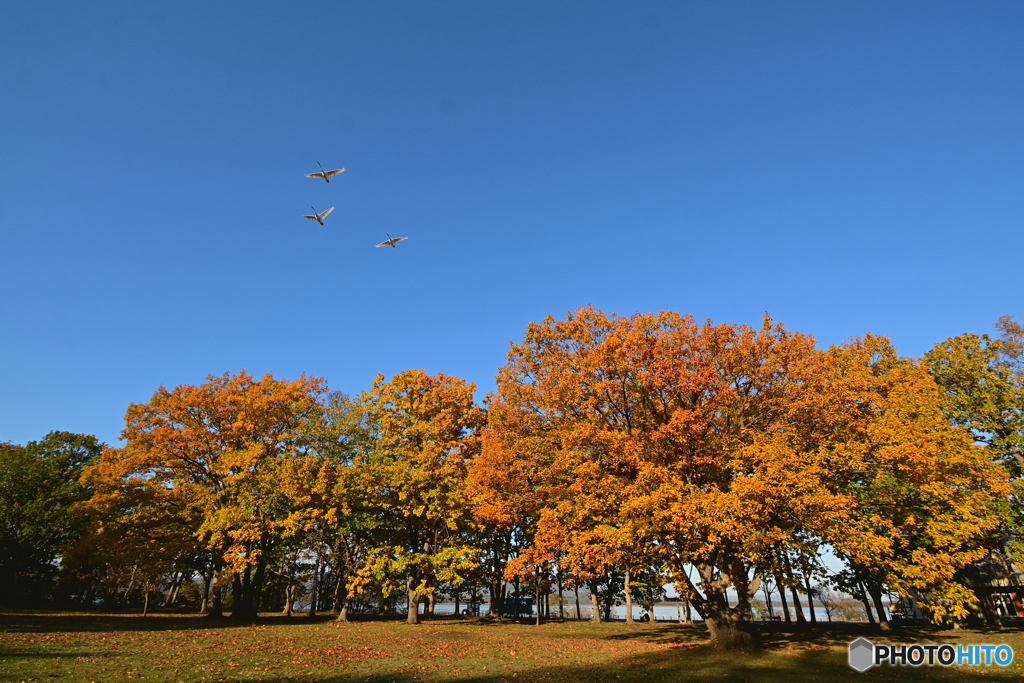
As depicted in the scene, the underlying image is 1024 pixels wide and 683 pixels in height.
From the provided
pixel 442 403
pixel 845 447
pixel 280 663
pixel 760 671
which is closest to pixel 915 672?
pixel 760 671

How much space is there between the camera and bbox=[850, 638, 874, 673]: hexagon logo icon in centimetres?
1614

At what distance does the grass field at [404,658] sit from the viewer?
12.3m

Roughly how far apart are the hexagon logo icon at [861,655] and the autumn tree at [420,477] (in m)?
17.9

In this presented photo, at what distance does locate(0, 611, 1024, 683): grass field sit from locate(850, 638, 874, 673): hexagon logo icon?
319mm

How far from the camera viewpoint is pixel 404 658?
16109 mm

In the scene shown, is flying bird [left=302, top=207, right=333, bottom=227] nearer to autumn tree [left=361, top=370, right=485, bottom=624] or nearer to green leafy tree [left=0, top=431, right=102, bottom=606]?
autumn tree [left=361, top=370, right=485, bottom=624]

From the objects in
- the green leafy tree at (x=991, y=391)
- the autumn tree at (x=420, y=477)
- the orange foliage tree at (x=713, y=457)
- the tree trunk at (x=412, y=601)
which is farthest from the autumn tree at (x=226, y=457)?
the green leafy tree at (x=991, y=391)

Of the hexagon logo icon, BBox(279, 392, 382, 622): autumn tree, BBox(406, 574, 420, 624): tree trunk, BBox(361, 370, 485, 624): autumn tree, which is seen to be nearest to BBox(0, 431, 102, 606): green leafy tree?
BBox(279, 392, 382, 622): autumn tree

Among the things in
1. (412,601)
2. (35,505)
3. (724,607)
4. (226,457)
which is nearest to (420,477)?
(412,601)

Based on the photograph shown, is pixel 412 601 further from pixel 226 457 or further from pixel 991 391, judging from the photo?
pixel 991 391

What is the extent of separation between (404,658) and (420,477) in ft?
40.8

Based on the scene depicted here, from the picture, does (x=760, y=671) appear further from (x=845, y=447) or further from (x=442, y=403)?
(x=442, y=403)

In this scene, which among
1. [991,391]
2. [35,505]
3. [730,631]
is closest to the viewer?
[730,631]

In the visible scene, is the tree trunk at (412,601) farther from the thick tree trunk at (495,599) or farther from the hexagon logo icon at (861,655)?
the hexagon logo icon at (861,655)
